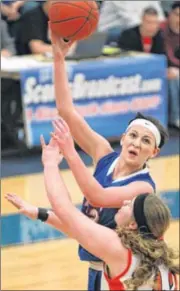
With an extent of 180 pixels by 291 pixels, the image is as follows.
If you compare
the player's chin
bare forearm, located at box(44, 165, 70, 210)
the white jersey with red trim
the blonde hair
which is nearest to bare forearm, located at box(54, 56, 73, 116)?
the player's chin

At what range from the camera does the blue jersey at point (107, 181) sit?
3930 mm

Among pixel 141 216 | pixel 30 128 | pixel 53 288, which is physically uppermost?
pixel 141 216

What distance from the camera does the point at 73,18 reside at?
3969mm

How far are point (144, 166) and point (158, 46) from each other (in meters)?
6.49

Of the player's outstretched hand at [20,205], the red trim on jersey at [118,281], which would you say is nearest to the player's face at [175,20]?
the player's outstretched hand at [20,205]

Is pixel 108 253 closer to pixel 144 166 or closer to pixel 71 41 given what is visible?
pixel 144 166

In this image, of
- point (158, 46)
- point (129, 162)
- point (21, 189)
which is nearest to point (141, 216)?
point (129, 162)

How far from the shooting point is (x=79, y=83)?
9141mm

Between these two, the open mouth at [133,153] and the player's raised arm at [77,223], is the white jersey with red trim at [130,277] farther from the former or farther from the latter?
the open mouth at [133,153]

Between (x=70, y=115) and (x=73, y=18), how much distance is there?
490 mm

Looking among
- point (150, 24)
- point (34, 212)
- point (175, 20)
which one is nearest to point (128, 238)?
point (34, 212)

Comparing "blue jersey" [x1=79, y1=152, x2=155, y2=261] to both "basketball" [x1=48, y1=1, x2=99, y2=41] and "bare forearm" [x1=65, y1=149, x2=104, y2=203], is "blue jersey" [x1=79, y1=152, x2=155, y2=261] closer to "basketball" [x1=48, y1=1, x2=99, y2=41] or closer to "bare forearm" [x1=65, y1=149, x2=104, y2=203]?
"bare forearm" [x1=65, y1=149, x2=104, y2=203]

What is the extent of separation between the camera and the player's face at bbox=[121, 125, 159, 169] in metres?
3.85

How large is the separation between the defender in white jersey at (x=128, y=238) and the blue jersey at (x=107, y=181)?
46 centimetres
